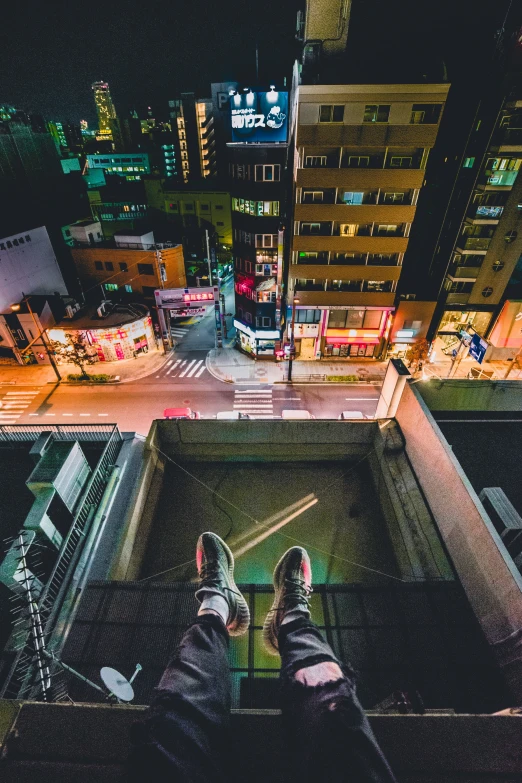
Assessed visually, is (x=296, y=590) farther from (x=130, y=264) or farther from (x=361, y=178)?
(x=130, y=264)

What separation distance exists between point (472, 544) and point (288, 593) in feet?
15.4

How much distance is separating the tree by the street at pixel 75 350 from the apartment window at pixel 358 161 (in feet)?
81.0

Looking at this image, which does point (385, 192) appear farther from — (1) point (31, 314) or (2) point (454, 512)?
(1) point (31, 314)

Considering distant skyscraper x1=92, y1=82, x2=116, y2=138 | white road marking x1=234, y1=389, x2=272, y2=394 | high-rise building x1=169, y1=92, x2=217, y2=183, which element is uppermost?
distant skyscraper x1=92, y1=82, x2=116, y2=138

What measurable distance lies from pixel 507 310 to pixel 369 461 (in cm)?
2400

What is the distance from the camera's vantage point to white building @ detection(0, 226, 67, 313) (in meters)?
28.2

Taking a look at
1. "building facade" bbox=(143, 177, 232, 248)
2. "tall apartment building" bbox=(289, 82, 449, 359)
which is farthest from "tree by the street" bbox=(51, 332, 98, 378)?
"building facade" bbox=(143, 177, 232, 248)

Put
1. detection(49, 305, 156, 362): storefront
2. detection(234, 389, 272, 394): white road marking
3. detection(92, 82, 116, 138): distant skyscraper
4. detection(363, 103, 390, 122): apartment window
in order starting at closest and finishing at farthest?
detection(363, 103, 390, 122): apartment window
detection(234, 389, 272, 394): white road marking
detection(49, 305, 156, 362): storefront
detection(92, 82, 116, 138): distant skyscraper

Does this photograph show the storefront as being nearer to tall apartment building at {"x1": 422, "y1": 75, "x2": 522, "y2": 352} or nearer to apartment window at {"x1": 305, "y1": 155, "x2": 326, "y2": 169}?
apartment window at {"x1": 305, "y1": 155, "x2": 326, "y2": 169}

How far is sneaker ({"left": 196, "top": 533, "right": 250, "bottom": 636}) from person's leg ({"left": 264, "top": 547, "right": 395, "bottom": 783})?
Answer: 4.01ft

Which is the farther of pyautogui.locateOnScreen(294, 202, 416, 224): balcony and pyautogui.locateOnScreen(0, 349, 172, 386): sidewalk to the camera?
pyautogui.locateOnScreen(0, 349, 172, 386): sidewalk

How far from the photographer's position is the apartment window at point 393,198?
75.6 ft

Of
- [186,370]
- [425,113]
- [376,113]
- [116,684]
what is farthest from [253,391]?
[116,684]

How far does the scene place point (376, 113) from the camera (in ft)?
66.7
